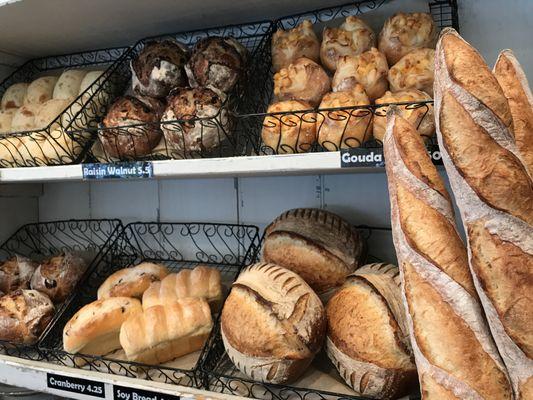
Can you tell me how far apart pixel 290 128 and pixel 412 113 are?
0.87 feet

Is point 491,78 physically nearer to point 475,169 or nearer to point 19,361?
point 475,169

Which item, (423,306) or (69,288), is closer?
(423,306)

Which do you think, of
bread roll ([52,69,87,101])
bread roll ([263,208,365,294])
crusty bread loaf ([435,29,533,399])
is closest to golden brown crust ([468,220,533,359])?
crusty bread loaf ([435,29,533,399])

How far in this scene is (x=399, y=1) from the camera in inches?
49.8

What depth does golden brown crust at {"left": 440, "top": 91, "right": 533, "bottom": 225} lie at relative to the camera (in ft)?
1.96

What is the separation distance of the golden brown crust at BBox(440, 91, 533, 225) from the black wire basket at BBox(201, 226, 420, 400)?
46 centimetres

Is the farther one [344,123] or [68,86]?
[68,86]

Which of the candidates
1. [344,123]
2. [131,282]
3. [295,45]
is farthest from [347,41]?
[131,282]

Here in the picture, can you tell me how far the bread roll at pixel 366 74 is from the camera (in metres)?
1.04

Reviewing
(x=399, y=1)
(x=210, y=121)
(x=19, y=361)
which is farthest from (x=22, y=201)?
(x=399, y=1)

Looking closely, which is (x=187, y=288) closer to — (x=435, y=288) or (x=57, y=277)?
(x=57, y=277)

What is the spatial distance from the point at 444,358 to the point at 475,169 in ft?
0.89

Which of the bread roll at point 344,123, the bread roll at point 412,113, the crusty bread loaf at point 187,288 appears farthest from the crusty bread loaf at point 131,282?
the bread roll at point 412,113

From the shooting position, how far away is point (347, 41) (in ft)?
3.83
